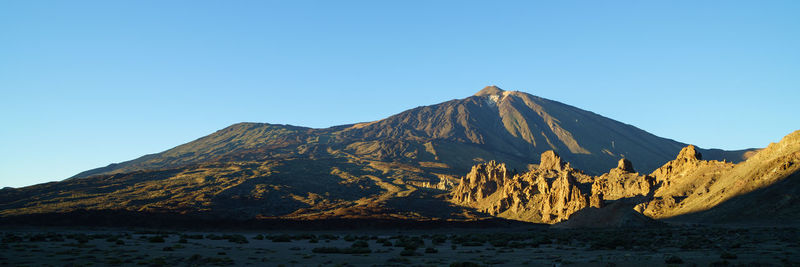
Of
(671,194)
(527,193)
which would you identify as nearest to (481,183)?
(527,193)

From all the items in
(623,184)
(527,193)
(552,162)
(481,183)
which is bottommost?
(527,193)

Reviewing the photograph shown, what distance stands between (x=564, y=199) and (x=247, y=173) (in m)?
135

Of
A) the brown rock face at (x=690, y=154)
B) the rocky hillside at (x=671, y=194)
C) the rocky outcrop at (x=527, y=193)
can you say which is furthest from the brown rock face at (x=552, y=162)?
the brown rock face at (x=690, y=154)

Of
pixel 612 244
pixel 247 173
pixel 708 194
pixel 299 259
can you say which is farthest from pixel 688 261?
pixel 247 173

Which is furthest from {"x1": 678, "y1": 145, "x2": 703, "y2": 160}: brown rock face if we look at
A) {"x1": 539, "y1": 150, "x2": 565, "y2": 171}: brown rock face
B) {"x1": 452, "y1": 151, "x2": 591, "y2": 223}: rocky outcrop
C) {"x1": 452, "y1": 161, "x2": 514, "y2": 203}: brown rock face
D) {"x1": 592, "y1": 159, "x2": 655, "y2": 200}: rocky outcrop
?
{"x1": 539, "y1": 150, "x2": 565, "y2": 171}: brown rock face

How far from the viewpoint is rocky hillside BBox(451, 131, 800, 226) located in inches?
2712

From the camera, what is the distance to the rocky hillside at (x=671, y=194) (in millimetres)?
68875

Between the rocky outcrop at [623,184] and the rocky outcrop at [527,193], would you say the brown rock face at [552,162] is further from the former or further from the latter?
the rocky outcrop at [623,184]

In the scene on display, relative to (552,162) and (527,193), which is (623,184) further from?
(552,162)

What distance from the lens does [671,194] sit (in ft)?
317

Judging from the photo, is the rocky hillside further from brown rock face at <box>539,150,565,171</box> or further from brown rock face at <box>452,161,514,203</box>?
brown rock face at <box>539,150,565,171</box>

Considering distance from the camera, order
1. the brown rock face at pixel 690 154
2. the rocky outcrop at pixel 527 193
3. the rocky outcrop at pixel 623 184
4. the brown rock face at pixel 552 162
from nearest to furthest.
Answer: the rocky outcrop at pixel 527 193, the brown rock face at pixel 690 154, the rocky outcrop at pixel 623 184, the brown rock face at pixel 552 162

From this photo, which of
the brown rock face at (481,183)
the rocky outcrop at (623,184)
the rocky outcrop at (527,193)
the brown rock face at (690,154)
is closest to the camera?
the rocky outcrop at (527,193)

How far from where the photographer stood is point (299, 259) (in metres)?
28.8
